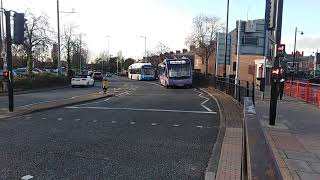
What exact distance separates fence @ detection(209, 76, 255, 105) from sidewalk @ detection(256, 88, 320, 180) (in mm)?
2584

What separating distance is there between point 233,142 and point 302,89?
1848cm

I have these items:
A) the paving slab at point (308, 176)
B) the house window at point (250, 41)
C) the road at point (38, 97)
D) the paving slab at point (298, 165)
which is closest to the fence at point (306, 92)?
the road at point (38, 97)

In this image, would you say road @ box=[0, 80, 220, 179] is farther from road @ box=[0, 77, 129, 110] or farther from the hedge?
the hedge

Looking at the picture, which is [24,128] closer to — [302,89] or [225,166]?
[225,166]

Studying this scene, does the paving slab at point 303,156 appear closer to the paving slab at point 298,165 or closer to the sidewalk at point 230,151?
the paving slab at point 298,165

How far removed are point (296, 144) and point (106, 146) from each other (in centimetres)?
439

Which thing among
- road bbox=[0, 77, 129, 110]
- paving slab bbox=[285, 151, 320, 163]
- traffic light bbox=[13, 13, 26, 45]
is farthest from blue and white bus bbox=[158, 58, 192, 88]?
paving slab bbox=[285, 151, 320, 163]

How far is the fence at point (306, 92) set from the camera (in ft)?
76.5

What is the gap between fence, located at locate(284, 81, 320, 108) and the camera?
76.5 feet

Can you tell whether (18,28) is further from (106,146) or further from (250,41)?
(250,41)

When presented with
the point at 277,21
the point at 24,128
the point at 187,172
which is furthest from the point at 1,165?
the point at 277,21

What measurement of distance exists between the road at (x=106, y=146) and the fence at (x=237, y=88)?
441cm

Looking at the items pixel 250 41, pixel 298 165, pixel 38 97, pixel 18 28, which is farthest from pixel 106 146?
pixel 250 41

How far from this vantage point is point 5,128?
12547mm
